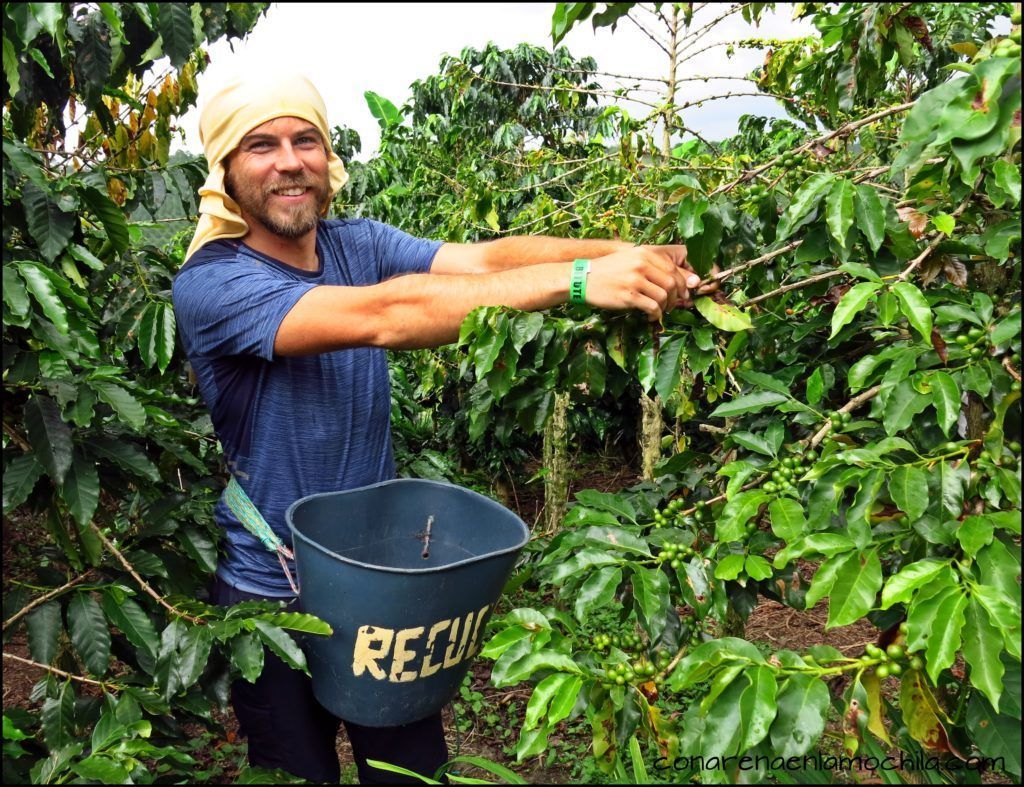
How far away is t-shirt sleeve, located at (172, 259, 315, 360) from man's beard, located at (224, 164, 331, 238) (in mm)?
146

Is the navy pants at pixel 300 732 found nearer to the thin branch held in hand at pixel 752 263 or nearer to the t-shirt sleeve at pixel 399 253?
the t-shirt sleeve at pixel 399 253

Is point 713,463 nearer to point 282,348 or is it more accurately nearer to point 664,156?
point 282,348

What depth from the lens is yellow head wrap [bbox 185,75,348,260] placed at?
186cm

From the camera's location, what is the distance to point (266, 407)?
1.85 metres

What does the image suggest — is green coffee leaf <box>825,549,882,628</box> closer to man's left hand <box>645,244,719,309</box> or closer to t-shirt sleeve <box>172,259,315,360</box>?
man's left hand <box>645,244,719,309</box>

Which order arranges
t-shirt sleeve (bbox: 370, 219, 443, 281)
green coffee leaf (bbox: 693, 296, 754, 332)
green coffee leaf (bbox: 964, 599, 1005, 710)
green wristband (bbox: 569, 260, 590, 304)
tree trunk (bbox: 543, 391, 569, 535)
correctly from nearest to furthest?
green coffee leaf (bbox: 964, 599, 1005, 710)
green coffee leaf (bbox: 693, 296, 754, 332)
green wristband (bbox: 569, 260, 590, 304)
t-shirt sleeve (bbox: 370, 219, 443, 281)
tree trunk (bbox: 543, 391, 569, 535)

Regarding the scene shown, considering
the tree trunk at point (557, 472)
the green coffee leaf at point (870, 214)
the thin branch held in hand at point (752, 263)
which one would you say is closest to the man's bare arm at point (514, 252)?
the thin branch held in hand at point (752, 263)

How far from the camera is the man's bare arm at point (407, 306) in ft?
5.16

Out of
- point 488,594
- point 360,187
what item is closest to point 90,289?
point 488,594

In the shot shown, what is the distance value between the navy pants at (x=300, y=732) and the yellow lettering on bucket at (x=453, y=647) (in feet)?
1.37

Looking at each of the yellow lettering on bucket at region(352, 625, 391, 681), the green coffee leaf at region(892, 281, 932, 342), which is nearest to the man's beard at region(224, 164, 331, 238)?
the yellow lettering on bucket at region(352, 625, 391, 681)

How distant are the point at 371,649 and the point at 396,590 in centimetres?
18

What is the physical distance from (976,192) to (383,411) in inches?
53.3

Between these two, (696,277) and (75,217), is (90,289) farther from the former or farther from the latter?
(696,277)
